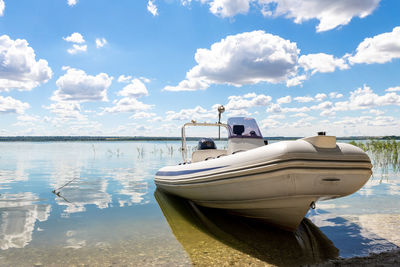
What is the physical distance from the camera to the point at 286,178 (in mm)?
3756

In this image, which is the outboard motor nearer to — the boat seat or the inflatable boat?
the boat seat

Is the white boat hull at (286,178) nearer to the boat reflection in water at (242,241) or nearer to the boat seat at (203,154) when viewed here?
the boat reflection in water at (242,241)

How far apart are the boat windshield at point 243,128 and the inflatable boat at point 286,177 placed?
1.33 m

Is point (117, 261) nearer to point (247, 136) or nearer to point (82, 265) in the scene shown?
point (82, 265)

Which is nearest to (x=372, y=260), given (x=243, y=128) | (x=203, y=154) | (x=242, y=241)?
(x=242, y=241)

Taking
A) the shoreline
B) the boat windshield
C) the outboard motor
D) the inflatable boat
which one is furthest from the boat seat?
the shoreline

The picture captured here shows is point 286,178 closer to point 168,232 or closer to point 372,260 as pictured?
point 372,260

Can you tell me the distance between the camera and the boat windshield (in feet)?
19.9

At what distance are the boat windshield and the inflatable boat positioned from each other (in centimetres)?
133

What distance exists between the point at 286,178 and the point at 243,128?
2.50 metres

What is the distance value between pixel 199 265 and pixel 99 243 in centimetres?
163

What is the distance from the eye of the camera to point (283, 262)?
3482 millimetres

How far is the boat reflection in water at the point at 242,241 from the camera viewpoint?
11.9 feet

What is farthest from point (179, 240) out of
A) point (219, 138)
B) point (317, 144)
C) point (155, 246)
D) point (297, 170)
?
point (219, 138)
